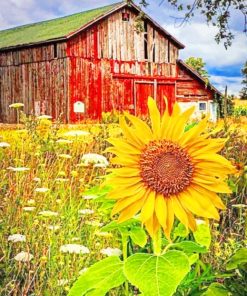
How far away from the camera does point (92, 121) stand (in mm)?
30234

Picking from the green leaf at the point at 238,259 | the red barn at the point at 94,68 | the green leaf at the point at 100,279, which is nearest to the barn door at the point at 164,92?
the red barn at the point at 94,68

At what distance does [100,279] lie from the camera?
Answer: 6.85 feet

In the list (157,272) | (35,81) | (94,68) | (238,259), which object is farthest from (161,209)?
(35,81)

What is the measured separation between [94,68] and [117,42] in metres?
1.90

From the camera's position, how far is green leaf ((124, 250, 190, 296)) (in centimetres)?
188

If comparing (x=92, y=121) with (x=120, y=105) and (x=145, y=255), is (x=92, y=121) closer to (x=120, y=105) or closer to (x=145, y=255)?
(x=120, y=105)

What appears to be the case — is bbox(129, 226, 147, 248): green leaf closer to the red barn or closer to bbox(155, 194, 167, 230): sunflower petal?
bbox(155, 194, 167, 230): sunflower petal

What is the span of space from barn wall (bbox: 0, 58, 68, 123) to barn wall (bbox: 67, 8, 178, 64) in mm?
1253

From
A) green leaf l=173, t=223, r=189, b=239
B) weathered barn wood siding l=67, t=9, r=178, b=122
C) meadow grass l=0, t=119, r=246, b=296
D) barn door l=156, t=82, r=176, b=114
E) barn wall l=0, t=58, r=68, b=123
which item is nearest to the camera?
green leaf l=173, t=223, r=189, b=239

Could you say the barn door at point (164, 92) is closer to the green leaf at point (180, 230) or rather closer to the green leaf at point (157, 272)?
the green leaf at point (180, 230)

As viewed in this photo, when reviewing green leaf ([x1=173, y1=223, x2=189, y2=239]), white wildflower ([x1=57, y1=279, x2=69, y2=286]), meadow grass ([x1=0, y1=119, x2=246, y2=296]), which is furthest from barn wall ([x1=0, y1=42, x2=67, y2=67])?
green leaf ([x1=173, y1=223, x2=189, y2=239])

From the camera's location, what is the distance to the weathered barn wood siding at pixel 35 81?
1218 inches

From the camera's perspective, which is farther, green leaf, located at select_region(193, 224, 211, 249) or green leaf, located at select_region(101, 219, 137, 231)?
green leaf, located at select_region(193, 224, 211, 249)

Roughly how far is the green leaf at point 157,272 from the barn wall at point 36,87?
28380 mm
